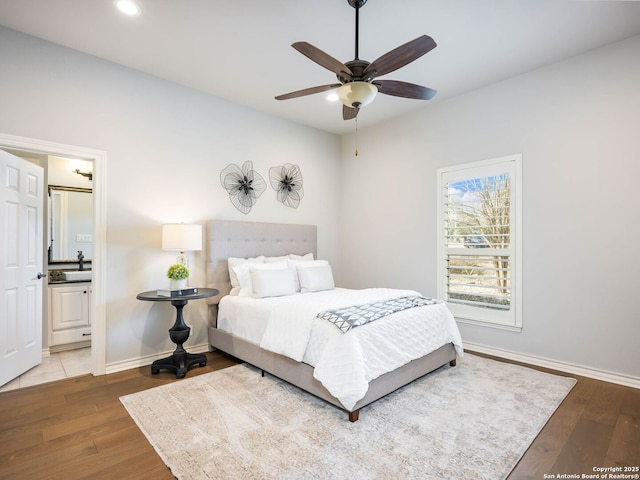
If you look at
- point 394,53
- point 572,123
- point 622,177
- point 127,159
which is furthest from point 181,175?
point 622,177

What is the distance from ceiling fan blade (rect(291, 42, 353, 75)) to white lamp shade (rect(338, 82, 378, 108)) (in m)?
0.09

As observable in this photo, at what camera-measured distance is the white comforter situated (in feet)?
7.94

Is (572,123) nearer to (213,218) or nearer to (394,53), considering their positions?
(394,53)

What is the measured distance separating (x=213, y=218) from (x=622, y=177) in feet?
13.9

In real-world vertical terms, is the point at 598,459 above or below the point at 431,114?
below

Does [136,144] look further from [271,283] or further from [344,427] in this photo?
[344,427]

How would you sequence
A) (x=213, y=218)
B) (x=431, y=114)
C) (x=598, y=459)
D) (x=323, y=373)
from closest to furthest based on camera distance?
(x=598, y=459), (x=323, y=373), (x=213, y=218), (x=431, y=114)

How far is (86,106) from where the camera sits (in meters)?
3.29

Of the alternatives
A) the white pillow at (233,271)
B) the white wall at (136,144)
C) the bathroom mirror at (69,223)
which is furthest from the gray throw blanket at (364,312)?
the bathroom mirror at (69,223)

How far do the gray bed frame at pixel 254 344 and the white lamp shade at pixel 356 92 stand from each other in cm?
205

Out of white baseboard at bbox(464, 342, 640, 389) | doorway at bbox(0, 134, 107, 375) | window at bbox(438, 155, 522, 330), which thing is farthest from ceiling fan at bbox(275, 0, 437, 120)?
white baseboard at bbox(464, 342, 640, 389)

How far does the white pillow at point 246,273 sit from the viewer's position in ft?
12.6

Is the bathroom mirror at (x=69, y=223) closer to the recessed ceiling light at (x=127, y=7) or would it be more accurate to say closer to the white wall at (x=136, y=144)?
the white wall at (x=136, y=144)

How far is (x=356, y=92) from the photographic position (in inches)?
90.9
